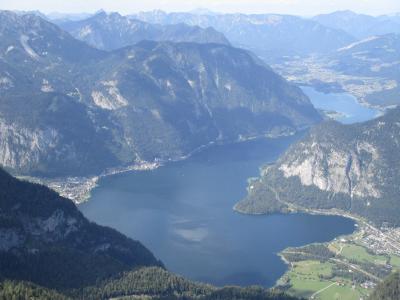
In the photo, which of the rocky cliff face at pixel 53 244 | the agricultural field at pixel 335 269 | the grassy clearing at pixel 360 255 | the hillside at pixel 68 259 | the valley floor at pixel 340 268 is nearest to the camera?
the hillside at pixel 68 259

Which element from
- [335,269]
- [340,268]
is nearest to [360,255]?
[340,268]

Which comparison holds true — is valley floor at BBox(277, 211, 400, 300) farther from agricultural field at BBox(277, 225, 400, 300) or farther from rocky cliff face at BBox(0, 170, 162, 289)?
rocky cliff face at BBox(0, 170, 162, 289)

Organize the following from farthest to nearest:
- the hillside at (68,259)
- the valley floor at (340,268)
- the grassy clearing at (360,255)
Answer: the grassy clearing at (360,255) → the valley floor at (340,268) → the hillside at (68,259)

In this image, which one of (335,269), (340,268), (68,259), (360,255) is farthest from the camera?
(360,255)

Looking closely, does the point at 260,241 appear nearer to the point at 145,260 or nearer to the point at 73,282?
the point at 145,260

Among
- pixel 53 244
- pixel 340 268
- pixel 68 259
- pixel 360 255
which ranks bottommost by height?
pixel 360 255

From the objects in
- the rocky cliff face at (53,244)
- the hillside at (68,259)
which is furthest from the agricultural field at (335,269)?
the rocky cliff face at (53,244)

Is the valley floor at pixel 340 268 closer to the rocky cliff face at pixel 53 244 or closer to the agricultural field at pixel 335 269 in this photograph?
the agricultural field at pixel 335 269

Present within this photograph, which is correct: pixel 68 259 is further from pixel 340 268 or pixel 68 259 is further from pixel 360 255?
pixel 360 255

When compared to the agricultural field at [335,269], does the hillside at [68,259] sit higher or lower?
higher

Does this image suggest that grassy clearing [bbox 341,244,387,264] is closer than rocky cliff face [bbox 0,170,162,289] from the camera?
No

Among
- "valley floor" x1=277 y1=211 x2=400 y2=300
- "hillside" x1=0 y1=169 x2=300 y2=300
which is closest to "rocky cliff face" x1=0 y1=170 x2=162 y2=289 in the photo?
"hillside" x1=0 y1=169 x2=300 y2=300
